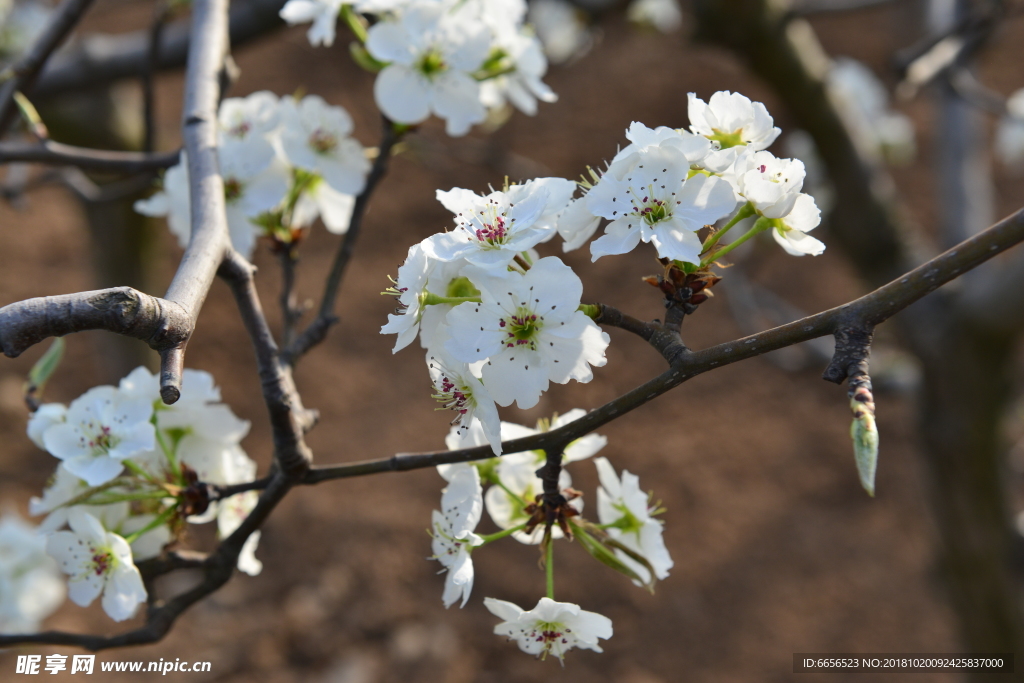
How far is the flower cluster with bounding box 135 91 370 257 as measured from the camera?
134cm

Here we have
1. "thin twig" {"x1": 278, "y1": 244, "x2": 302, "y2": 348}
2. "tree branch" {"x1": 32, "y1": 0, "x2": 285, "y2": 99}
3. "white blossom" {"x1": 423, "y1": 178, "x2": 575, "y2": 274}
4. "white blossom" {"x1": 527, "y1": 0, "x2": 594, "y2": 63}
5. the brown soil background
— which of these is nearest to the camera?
"white blossom" {"x1": 423, "y1": 178, "x2": 575, "y2": 274}

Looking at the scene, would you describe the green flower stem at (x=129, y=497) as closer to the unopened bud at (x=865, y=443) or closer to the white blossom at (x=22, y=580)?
the unopened bud at (x=865, y=443)

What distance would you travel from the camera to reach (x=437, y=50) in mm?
1310

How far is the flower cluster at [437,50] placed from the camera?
4.23 feet

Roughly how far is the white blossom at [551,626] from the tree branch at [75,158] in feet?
3.40

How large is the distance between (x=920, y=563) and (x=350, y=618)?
8.84ft

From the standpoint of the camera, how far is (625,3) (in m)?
2.75

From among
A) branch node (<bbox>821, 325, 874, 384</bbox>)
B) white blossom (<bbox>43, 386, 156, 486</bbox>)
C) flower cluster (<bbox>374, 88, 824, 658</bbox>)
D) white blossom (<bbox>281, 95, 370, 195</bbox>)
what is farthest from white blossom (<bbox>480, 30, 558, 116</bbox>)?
white blossom (<bbox>43, 386, 156, 486</bbox>)

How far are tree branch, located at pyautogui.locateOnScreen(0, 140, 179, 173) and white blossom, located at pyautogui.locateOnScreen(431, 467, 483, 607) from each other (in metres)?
0.89

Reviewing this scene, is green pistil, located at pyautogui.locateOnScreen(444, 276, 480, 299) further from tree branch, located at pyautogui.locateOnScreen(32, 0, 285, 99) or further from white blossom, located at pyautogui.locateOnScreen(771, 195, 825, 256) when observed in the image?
tree branch, located at pyautogui.locateOnScreen(32, 0, 285, 99)

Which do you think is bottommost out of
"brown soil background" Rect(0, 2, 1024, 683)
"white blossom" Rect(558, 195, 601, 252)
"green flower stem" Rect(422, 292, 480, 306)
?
"brown soil background" Rect(0, 2, 1024, 683)

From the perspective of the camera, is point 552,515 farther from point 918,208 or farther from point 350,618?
point 918,208

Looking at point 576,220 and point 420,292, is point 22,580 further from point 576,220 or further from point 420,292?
point 576,220

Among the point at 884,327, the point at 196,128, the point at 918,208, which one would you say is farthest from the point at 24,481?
the point at 918,208
